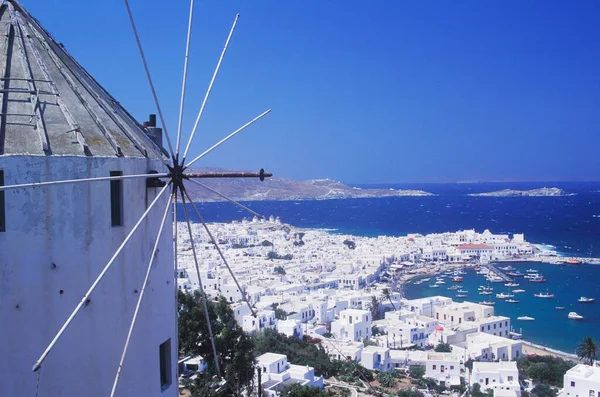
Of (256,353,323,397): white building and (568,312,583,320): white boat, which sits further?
(568,312,583,320): white boat

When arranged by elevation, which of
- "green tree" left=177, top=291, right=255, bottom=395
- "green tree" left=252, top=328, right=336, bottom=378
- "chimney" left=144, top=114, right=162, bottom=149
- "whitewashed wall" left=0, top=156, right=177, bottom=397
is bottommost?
"green tree" left=252, top=328, right=336, bottom=378

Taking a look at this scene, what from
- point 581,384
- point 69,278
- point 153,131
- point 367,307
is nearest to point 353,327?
point 367,307

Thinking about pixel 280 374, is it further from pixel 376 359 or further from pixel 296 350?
pixel 376 359

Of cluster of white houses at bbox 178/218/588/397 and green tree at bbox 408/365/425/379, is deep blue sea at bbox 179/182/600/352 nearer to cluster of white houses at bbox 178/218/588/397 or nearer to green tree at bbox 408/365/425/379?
cluster of white houses at bbox 178/218/588/397

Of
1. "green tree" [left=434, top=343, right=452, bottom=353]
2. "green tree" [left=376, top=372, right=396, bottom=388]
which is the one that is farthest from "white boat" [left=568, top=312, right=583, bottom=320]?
"green tree" [left=376, top=372, right=396, bottom=388]

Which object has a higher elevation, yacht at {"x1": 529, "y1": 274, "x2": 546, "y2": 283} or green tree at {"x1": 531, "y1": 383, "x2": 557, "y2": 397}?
green tree at {"x1": 531, "y1": 383, "x2": 557, "y2": 397}

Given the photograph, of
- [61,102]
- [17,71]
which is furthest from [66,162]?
[17,71]

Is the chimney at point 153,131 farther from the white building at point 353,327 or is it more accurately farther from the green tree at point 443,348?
the green tree at point 443,348
